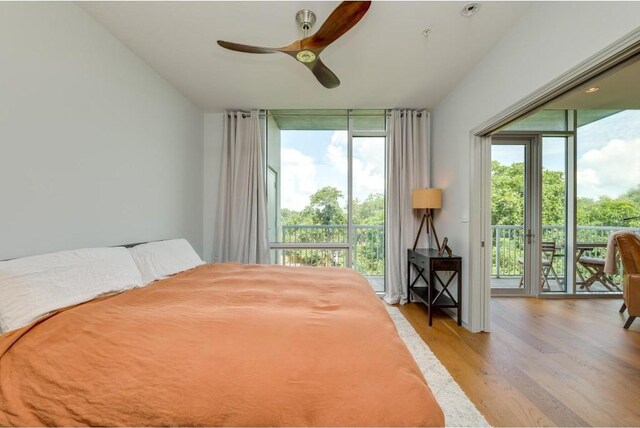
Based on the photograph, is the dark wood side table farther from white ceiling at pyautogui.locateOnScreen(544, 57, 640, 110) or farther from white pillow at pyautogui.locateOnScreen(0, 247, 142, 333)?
white pillow at pyautogui.locateOnScreen(0, 247, 142, 333)

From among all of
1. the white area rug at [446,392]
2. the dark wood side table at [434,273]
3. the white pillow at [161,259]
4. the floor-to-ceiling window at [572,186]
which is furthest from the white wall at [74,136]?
the floor-to-ceiling window at [572,186]

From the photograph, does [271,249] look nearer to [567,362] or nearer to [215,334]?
[215,334]

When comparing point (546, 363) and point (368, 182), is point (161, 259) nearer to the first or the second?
point (368, 182)

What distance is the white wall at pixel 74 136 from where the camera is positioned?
155 centimetres

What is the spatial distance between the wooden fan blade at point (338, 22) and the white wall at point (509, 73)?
1.26 m

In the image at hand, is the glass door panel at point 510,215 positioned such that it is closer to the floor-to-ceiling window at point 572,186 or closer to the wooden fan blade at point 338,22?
the floor-to-ceiling window at point 572,186

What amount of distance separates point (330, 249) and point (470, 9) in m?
2.90

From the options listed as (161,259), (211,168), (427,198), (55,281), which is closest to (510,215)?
(427,198)

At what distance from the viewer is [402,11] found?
193 cm

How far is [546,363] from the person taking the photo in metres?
2.16

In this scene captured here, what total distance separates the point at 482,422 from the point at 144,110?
357 cm

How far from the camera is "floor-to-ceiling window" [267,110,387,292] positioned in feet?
12.9

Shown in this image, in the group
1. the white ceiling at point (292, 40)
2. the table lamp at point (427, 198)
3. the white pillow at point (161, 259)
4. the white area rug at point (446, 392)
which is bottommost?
the white area rug at point (446, 392)

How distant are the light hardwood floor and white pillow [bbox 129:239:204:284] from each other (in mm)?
2363
